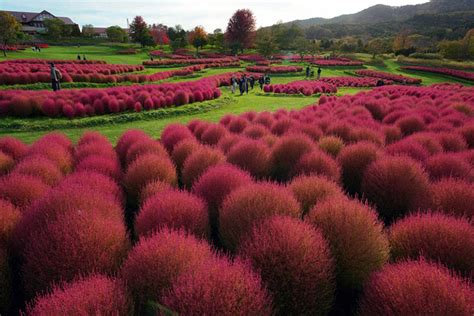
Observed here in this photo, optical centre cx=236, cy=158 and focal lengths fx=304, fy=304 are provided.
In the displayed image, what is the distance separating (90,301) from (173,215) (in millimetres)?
1761

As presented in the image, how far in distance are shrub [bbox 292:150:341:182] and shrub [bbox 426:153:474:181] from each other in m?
1.76

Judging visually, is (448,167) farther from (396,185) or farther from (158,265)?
(158,265)

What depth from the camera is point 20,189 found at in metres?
5.00

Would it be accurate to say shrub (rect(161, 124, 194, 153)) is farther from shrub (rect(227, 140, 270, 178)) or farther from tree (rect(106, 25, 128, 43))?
tree (rect(106, 25, 128, 43))

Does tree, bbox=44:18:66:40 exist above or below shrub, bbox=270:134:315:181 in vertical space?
above

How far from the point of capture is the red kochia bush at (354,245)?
3.46 metres

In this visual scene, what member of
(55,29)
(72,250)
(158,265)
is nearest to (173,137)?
(72,250)

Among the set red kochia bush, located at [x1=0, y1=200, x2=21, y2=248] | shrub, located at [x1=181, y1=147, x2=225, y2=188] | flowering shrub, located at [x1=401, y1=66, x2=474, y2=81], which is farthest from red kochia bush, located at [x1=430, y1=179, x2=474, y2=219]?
flowering shrub, located at [x1=401, y1=66, x2=474, y2=81]

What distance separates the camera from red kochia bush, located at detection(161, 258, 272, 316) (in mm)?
2242

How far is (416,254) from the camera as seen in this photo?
135 inches

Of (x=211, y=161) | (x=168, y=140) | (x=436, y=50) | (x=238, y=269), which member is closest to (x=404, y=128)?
(x=211, y=161)

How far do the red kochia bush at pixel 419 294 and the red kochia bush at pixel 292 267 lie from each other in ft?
1.64

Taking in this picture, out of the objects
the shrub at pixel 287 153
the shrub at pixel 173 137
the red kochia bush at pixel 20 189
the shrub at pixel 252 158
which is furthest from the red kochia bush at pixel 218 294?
the shrub at pixel 173 137

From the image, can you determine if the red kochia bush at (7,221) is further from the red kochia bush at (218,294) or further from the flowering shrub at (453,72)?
the flowering shrub at (453,72)
